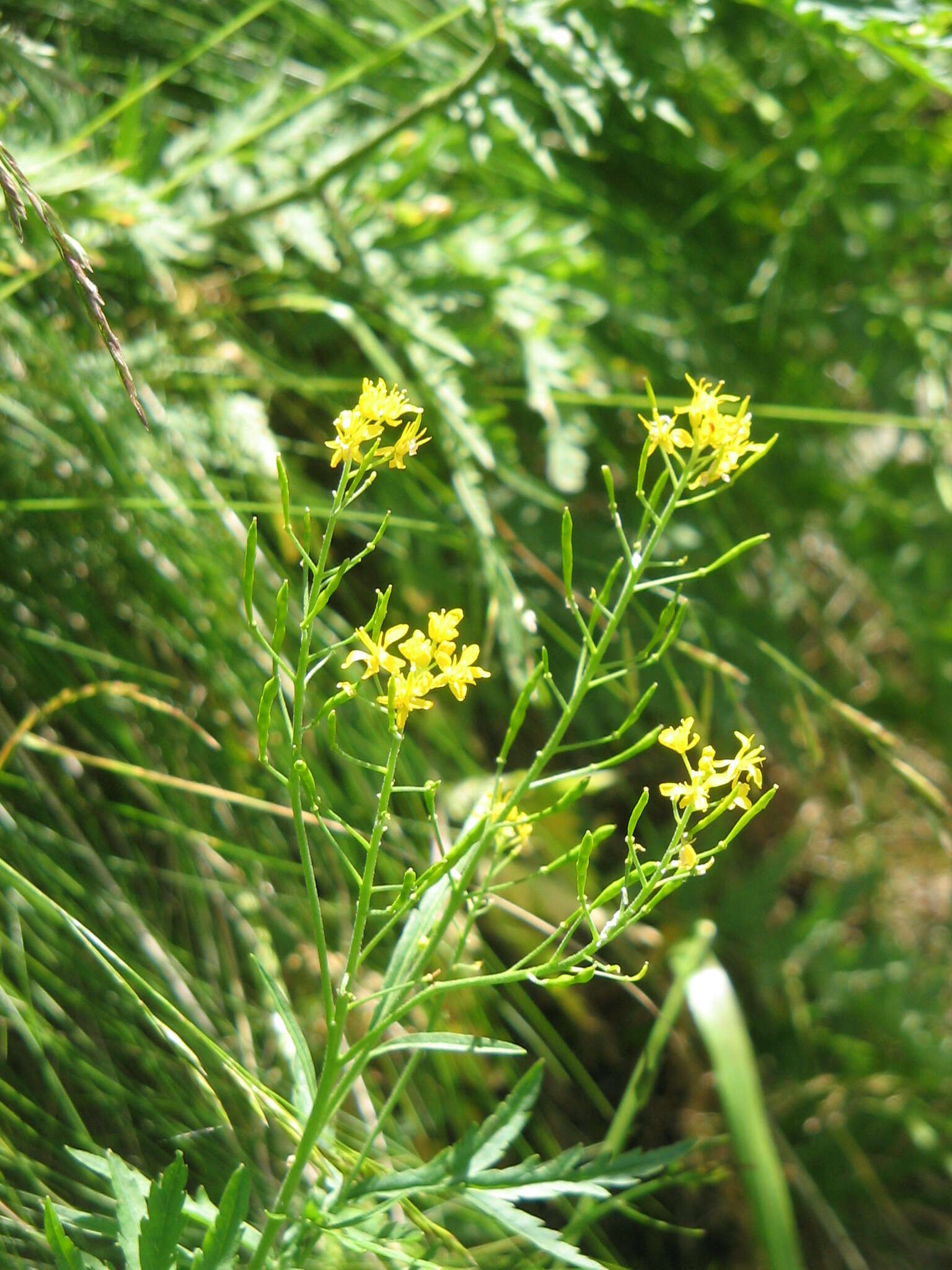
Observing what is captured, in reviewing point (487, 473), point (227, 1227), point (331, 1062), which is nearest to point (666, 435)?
point (331, 1062)

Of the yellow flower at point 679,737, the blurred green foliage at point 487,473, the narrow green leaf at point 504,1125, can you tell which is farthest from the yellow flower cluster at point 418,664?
the blurred green foliage at point 487,473

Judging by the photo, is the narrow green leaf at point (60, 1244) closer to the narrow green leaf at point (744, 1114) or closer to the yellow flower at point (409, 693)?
the yellow flower at point (409, 693)

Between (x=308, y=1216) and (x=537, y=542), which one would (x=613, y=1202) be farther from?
(x=537, y=542)

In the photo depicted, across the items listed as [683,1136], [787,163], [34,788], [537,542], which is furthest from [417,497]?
[683,1136]

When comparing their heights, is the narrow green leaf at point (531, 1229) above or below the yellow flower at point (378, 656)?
below

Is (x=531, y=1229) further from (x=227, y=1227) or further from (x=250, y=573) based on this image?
(x=250, y=573)

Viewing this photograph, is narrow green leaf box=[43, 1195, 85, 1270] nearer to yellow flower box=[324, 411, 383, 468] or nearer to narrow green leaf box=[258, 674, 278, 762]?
narrow green leaf box=[258, 674, 278, 762]

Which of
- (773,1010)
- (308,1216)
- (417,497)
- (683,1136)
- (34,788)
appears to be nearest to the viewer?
(308,1216)
